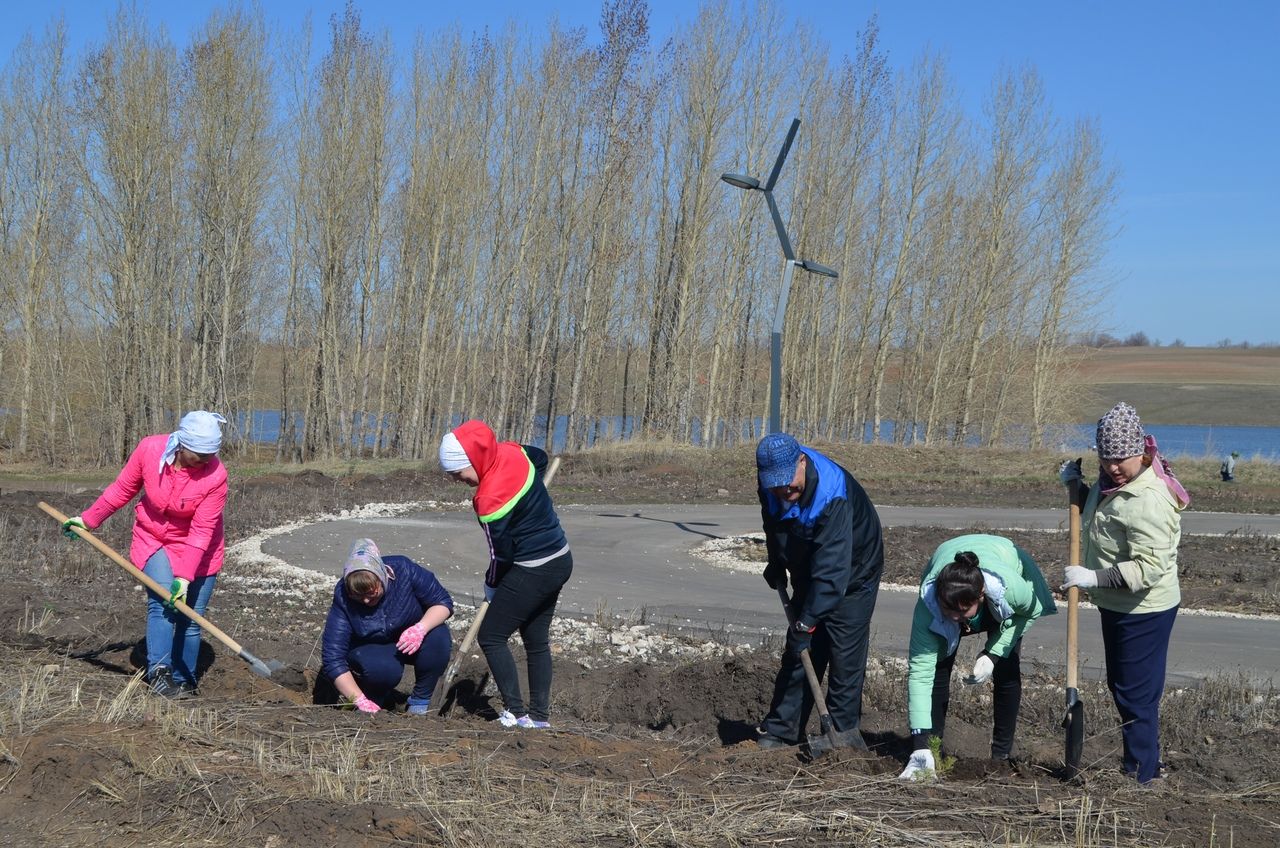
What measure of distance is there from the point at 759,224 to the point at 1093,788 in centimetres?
3513

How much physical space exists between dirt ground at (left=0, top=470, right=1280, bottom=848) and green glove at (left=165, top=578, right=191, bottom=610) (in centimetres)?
53

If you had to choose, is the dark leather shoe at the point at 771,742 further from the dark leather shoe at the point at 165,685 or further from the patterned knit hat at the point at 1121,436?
the dark leather shoe at the point at 165,685

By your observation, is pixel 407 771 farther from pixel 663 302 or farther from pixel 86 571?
pixel 663 302

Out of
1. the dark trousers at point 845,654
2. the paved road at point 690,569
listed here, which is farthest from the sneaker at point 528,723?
the paved road at point 690,569

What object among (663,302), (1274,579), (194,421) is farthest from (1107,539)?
(663,302)

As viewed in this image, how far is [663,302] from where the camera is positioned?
38688 millimetres

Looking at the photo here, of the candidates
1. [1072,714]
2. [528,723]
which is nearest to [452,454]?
[528,723]

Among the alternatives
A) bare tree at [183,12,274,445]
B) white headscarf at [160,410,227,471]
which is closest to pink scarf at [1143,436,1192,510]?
white headscarf at [160,410,227,471]

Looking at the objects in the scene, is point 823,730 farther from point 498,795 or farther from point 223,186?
point 223,186

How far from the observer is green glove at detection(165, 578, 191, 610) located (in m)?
6.55

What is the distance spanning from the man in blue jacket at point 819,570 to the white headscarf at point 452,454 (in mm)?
1557

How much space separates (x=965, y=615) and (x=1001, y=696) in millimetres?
874

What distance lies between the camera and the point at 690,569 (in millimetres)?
14336

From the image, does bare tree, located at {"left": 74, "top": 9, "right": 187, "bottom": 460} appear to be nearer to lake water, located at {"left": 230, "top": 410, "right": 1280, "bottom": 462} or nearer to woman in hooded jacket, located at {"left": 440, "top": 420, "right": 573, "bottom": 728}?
lake water, located at {"left": 230, "top": 410, "right": 1280, "bottom": 462}
